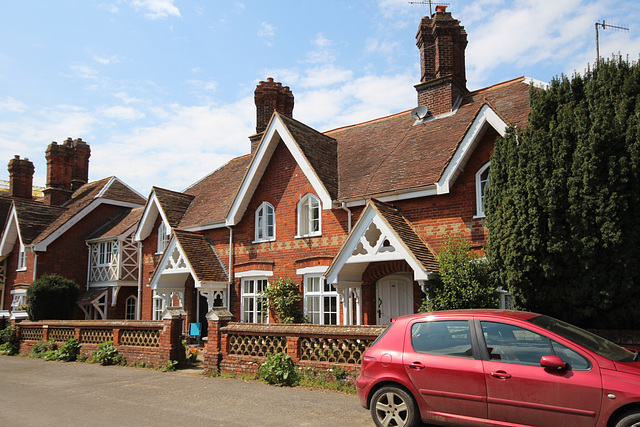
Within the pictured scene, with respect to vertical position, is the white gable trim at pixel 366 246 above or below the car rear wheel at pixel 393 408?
above

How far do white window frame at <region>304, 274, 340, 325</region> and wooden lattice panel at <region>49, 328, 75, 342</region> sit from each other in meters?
7.53

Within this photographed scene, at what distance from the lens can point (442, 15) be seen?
659 inches

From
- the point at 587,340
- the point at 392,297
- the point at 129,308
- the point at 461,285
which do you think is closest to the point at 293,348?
the point at 461,285

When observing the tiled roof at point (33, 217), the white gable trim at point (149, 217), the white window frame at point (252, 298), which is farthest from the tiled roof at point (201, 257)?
the tiled roof at point (33, 217)

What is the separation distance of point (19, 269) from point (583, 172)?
2809cm

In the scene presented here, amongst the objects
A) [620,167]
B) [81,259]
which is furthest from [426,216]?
[81,259]

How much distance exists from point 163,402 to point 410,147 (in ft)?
32.8

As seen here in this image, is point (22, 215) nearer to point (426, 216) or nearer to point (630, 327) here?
point (426, 216)

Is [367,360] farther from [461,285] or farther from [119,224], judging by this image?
[119,224]

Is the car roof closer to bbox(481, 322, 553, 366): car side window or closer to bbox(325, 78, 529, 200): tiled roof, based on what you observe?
bbox(481, 322, 553, 366): car side window

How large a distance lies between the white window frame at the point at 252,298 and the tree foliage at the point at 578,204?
8994 mm

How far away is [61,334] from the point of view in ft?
53.2

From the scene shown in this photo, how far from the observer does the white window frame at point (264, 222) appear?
55.0 feet

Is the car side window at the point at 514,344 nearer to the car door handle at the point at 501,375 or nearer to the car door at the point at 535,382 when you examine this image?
the car door at the point at 535,382
